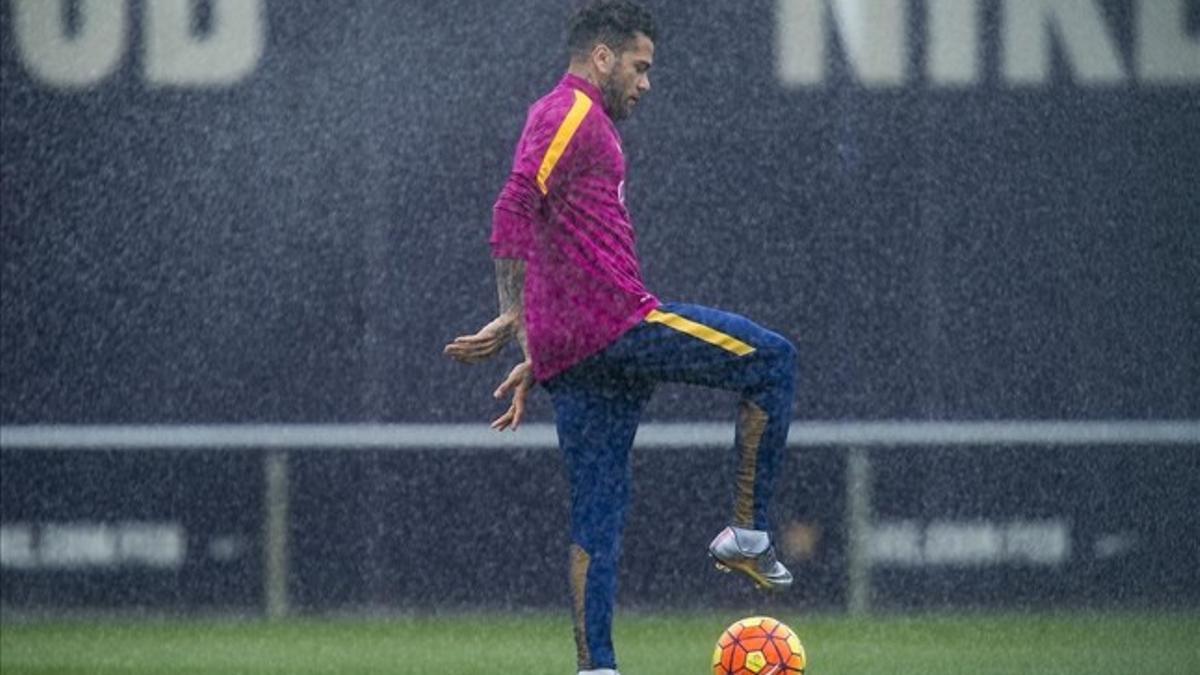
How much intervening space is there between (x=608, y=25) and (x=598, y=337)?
2.59 ft

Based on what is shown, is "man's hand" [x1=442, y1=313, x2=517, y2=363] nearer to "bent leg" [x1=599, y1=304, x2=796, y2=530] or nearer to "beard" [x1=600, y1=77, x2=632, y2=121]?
"bent leg" [x1=599, y1=304, x2=796, y2=530]

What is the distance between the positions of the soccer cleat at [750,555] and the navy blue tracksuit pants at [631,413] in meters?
0.04

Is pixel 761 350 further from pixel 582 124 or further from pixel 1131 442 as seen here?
pixel 1131 442

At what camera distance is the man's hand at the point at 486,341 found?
7.05m

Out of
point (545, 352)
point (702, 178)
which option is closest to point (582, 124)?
point (545, 352)

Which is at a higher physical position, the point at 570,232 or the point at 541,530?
the point at 570,232

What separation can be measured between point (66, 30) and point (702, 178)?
7.80ft

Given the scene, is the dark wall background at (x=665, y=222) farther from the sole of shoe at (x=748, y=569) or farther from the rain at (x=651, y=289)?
the sole of shoe at (x=748, y=569)

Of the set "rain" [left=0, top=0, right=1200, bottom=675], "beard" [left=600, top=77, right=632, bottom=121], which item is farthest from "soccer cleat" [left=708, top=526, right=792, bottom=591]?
"rain" [left=0, top=0, right=1200, bottom=675]

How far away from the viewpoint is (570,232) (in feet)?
23.2

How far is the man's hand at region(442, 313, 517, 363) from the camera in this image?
705cm

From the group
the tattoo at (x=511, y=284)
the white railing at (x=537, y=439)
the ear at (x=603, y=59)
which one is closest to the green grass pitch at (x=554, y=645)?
the white railing at (x=537, y=439)

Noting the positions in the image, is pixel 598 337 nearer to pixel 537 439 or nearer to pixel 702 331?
pixel 702 331

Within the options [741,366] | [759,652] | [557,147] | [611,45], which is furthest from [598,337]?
[759,652]
